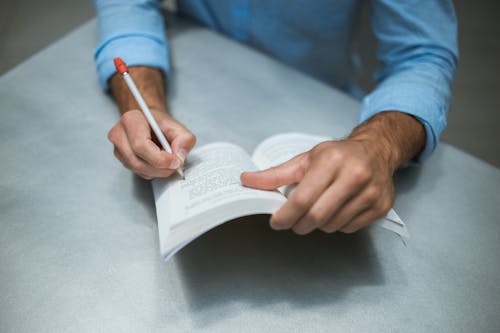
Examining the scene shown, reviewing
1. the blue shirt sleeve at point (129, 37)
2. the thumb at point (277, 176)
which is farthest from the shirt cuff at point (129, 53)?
the thumb at point (277, 176)

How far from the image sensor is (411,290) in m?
0.48

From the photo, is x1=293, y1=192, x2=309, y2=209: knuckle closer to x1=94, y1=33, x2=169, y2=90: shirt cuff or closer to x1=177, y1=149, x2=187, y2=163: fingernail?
x1=177, y1=149, x2=187, y2=163: fingernail

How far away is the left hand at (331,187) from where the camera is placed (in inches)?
16.6

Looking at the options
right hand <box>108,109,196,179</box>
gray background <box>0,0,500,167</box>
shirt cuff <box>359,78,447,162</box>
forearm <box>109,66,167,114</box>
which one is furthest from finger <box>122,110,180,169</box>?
gray background <box>0,0,500,167</box>

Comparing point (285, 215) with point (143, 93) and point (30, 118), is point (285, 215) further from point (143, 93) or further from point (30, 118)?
point (30, 118)

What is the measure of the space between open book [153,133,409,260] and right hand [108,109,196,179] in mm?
23

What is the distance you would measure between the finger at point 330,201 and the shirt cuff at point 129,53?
0.43 meters

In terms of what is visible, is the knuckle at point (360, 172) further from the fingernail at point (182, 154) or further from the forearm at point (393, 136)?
the fingernail at point (182, 154)

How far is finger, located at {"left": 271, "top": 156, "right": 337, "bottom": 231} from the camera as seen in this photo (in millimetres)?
412

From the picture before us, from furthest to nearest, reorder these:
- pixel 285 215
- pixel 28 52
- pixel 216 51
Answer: pixel 28 52 → pixel 216 51 → pixel 285 215

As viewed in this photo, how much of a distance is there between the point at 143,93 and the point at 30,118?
195 mm

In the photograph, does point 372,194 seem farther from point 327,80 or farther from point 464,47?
point 464,47

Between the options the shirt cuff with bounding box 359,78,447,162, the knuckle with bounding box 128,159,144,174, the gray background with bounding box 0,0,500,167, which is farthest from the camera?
the gray background with bounding box 0,0,500,167

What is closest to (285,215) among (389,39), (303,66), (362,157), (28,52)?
(362,157)
